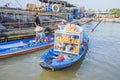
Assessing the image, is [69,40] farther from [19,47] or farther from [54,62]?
[19,47]

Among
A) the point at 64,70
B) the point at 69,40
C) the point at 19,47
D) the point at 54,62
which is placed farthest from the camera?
the point at 19,47

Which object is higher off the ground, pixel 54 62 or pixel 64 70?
pixel 54 62

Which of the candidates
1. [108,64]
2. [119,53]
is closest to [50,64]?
[108,64]

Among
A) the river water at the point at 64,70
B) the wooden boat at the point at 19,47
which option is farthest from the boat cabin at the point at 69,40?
the wooden boat at the point at 19,47

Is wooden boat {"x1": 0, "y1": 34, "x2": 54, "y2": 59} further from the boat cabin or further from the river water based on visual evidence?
the boat cabin

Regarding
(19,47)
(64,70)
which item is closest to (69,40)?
(64,70)

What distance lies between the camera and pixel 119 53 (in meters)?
18.6

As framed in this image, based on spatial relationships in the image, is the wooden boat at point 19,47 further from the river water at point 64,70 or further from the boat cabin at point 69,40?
the boat cabin at point 69,40

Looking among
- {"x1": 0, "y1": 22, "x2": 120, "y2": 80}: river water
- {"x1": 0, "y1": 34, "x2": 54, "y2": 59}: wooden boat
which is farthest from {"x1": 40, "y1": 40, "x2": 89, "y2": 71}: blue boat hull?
{"x1": 0, "y1": 34, "x2": 54, "y2": 59}: wooden boat

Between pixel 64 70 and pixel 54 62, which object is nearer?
pixel 54 62

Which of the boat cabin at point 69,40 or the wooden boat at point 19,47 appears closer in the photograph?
the boat cabin at point 69,40

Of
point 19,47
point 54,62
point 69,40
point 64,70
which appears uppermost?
point 69,40

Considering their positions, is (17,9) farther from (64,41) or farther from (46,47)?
(64,41)

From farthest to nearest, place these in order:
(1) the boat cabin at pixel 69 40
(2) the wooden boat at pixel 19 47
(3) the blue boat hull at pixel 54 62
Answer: (2) the wooden boat at pixel 19 47 → (1) the boat cabin at pixel 69 40 → (3) the blue boat hull at pixel 54 62
